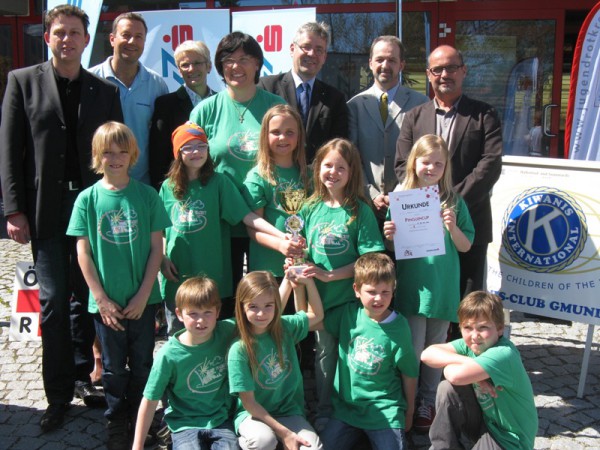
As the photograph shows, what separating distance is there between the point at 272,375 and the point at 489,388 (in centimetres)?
109

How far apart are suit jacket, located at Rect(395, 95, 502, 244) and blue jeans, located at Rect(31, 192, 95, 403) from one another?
2071 millimetres

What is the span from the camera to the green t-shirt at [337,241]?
357cm

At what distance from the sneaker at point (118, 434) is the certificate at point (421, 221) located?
1.81 metres

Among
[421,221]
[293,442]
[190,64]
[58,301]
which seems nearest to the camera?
[293,442]

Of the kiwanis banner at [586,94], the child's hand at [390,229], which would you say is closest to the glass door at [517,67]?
the kiwanis banner at [586,94]

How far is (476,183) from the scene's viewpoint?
3.89 meters

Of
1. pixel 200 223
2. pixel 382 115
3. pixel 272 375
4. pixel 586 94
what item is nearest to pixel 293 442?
pixel 272 375

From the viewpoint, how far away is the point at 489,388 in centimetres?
303

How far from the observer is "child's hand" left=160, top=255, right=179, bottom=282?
3.63 m

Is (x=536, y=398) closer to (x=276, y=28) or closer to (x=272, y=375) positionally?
(x=272, y=375)

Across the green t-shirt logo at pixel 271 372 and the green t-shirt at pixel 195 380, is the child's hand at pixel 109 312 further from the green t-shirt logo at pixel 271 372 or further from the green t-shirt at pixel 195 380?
the green t-shirt logo at pixel 271 372

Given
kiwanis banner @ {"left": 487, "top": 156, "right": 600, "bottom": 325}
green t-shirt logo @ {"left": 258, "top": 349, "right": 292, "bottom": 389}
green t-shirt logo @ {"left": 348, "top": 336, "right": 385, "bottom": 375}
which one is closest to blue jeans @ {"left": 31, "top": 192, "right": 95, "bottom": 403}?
green t-shirt logo @ {"left": 258, "top": 349, "right": 292, "bottom": 389}

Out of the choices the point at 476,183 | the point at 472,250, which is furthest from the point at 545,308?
the point at 476,183

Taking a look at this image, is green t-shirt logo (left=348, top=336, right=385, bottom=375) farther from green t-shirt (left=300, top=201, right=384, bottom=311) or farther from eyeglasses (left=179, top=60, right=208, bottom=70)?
eyeglasses (left=179, top=60, right=208, bottom=70)
